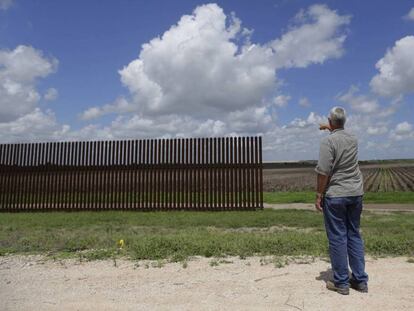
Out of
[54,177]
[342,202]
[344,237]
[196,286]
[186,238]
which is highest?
[54,177]

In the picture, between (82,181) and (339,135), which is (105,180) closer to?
(82,181)

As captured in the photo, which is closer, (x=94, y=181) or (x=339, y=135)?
(x=339, y=135)

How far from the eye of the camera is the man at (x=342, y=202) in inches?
168

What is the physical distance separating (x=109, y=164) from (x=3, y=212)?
4.30 m

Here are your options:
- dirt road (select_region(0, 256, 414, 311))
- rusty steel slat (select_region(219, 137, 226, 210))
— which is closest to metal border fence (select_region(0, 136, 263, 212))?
rusty steel slat (select_region(219, 137, 226, 210))

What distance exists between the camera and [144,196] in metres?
13.8

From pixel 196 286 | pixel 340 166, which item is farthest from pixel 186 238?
pixel 340 166

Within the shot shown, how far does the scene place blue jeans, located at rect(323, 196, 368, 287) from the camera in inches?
166

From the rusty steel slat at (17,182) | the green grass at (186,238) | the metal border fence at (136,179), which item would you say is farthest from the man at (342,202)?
the rusty steel slat at (17,182)

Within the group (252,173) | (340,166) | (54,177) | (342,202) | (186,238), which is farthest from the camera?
(54,177)

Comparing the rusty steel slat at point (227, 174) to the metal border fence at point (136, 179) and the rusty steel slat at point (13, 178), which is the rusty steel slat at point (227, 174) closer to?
the metal border fence at point (136, 179)

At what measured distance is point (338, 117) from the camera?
14.8 ft

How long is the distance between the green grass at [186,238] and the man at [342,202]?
1.46 meters

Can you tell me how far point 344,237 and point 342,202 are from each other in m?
0.37
